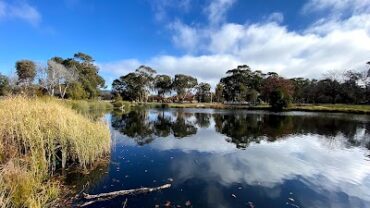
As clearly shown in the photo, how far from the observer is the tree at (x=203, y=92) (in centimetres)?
11238

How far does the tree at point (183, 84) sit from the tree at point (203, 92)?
326 cm

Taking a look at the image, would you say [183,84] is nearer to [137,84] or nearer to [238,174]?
[137,84]

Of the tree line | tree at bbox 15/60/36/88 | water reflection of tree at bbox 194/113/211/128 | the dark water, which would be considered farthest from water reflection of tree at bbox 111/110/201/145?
tree at bbox 15/60/36/88

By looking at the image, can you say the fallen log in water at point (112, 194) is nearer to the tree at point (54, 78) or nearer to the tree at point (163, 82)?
the tree at point (54, 78)

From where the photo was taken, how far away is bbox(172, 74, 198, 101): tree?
105875 millimetres

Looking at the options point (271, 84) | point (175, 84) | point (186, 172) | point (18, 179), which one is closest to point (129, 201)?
point (18, 179)

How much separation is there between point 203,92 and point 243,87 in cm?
2326

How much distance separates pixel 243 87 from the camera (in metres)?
94.9

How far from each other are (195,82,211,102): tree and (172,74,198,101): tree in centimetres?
326

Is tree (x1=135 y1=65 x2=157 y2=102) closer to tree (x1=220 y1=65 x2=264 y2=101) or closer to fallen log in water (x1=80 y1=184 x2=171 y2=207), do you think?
tree (x1=220 y1=65 x2=264 y2=101)

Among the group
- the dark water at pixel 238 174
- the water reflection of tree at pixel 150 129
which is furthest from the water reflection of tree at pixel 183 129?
the dark water at pixel 238 174

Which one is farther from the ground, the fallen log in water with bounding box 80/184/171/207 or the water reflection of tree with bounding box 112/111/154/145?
the fallen log in water with bounding box 80/184/171/207

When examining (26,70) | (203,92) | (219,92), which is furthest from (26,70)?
(203,92)

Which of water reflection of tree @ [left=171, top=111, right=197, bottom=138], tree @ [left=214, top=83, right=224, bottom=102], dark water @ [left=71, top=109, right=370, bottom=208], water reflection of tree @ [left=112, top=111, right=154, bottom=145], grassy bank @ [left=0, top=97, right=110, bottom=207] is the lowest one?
water reflection of tree @ [left=171, top=111, right=197, bottom=138]
